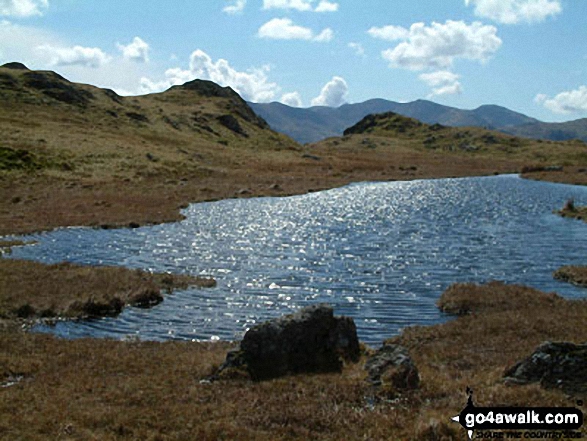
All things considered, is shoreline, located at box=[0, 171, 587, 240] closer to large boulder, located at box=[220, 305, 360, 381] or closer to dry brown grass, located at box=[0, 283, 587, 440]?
dry brown grass, located at box=[0, 283, 587, 440]

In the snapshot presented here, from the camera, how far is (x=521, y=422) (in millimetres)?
11922

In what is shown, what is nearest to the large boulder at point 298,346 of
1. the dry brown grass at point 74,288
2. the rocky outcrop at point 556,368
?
the rocky outcrop at point 556,368

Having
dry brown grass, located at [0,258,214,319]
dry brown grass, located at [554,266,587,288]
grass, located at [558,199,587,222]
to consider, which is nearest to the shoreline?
dry brown grass, located at [0,258,214,319]

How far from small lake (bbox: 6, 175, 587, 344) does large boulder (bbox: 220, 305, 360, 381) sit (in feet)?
15.0

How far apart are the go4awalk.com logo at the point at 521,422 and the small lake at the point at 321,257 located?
10771 millimetres

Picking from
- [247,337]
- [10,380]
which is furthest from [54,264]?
[247,337]

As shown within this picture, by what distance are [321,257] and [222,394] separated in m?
27.0

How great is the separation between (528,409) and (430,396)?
2.82m

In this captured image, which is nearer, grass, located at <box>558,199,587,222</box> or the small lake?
the small lake

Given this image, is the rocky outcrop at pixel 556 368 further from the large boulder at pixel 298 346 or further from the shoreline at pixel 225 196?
the shoreline at pixel 225 196

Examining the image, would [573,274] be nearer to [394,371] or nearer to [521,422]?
[394,371]

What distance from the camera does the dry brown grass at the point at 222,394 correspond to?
41.0 feet

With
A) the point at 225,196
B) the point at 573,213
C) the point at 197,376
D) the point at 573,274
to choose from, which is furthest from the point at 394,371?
the point at 225,196

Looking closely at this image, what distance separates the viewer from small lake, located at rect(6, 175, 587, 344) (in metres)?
26.4
